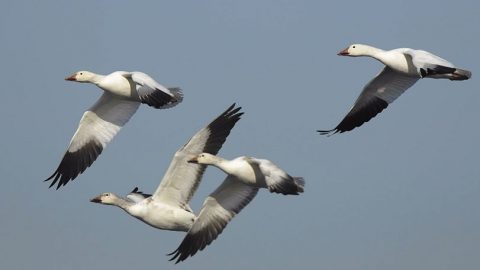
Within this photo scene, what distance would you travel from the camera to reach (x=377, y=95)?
22.2 metres

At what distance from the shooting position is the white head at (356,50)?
21.2m

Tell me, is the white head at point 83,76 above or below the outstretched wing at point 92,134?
above

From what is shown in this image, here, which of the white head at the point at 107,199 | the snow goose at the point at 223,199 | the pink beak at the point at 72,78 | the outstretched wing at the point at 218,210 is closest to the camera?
the snow goose at the point at 223,199

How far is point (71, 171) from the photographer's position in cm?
2358

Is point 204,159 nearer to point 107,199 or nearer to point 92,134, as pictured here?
point 107,199

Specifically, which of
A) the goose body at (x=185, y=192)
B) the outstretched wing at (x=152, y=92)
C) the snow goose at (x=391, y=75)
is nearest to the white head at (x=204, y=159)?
the goose body at (x=185, y=192)

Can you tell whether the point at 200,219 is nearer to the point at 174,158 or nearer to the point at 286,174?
the point at 174,158

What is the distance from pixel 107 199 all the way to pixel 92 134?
70.2 inches

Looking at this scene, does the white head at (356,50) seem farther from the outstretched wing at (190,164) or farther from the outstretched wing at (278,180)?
the outstretched wing at (278,180)

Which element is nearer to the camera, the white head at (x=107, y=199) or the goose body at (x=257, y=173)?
the goose body at (x=257, y=173)

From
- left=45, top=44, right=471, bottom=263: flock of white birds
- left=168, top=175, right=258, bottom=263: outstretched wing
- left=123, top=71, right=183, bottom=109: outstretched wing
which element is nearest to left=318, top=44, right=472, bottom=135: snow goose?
left=45, top=44, right=471, bottom=263: flock of white birds

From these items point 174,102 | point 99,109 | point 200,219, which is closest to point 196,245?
point 200,219

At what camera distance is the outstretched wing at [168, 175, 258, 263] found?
20.2 metres

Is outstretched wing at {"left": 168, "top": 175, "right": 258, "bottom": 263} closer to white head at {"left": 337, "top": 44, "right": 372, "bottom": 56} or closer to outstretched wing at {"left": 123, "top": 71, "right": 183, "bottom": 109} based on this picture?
outstretched wing at {"left": 123, "top": 71, "right": 183, "bottom": 109}
